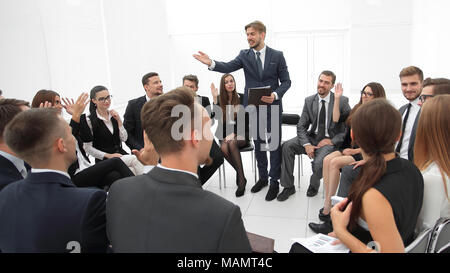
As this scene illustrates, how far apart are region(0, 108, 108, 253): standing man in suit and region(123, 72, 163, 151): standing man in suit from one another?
7.73 ft

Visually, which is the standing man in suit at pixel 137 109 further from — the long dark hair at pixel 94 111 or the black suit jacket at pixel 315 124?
the black suit jacket at pixel 315 124

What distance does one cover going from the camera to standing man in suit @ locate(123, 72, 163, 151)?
3.75 m

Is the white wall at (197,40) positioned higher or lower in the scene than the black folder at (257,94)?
higher

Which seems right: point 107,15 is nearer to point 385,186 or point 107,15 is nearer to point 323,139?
point 323,139

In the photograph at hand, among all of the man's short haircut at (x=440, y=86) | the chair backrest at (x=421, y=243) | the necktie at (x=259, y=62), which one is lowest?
the chair backrest at (x=421, y=243)

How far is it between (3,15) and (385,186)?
4516 mm

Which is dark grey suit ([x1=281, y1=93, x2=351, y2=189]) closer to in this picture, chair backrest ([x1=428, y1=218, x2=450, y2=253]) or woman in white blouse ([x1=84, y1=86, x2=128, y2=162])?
woman in white blouse ([x1=84, y1=86, x2=128, y2=162])

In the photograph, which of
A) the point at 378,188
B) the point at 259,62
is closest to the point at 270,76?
the point at 259,62

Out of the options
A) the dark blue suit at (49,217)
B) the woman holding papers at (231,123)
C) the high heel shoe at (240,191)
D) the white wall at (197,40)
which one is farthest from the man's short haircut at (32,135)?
the white wall at (197,40)

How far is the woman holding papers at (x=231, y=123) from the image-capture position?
4.09 metres

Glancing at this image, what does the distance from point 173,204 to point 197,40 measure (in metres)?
8.50

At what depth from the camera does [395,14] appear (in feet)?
24.5

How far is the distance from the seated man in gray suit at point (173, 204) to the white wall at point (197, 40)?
371 cm

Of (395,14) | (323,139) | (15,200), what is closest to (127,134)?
(323,139)
